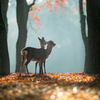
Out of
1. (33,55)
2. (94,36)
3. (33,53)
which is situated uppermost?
(94,36)

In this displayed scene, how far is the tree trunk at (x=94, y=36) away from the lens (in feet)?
30.5

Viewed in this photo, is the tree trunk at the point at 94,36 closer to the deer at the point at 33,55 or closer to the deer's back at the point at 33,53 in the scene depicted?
the deer at the point at 33,55

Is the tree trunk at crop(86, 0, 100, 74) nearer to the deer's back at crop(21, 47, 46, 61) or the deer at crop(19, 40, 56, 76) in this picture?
the deer at crop(19, 40, 56, 76)

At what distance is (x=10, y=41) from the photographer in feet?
199

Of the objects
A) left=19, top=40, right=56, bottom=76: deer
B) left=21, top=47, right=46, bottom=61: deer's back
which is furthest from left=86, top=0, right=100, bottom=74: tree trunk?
left=21, top=47, right=46, bottom=61: deer's back

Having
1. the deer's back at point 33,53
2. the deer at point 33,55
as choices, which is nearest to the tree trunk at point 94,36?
the deer at point 33,55

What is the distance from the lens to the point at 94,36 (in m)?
9.42

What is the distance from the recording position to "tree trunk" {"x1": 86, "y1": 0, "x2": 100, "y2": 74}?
365 inches

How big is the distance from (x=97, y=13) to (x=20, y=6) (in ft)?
25.0

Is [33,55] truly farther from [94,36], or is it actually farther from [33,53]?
[94,36]

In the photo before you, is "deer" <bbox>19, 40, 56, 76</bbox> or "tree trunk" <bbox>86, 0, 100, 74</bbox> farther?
"tree trunk" <bbox>86, 0, 100, 74</bbox>

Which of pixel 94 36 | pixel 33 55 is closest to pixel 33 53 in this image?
pixel 33 55

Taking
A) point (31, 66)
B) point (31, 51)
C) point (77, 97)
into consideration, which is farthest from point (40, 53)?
point (31, 66)

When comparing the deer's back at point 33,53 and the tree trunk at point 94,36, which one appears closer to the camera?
the deer's back at point 33,53
